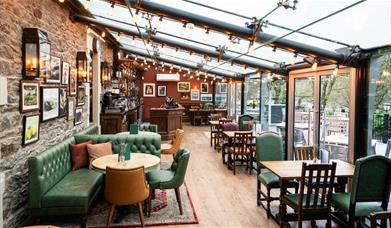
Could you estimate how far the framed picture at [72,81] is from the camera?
5.87 metres

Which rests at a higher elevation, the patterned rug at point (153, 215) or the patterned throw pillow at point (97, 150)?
the patterned throw pillow at point (97, 150)

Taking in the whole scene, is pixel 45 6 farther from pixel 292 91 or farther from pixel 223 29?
pixel 292 91

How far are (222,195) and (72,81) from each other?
3.62 metres

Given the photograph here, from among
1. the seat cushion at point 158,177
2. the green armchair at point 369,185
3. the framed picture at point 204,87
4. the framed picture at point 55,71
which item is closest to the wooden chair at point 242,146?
the seat cushion at point 158,177

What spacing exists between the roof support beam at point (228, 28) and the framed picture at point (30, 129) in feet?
7.43

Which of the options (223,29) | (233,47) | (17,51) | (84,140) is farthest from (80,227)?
(233,47)

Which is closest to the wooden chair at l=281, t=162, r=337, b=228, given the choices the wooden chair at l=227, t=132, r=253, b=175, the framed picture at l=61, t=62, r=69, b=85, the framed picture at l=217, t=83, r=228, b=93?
the wooden chair at l=227, t=132, r=253, b=175

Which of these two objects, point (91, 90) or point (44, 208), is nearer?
point (44, 208)

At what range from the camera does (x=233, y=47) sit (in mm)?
7652

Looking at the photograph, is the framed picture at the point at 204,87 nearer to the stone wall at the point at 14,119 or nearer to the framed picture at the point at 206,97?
the framed picture at the point at 206,97

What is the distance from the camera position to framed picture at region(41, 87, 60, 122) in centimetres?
448

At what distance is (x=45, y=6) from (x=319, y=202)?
15.9ft

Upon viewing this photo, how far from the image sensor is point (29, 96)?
13.4ft

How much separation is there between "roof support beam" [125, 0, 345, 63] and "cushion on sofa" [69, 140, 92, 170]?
250 centimetres
